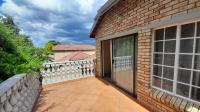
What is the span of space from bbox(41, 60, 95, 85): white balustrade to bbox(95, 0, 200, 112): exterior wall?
3.55m

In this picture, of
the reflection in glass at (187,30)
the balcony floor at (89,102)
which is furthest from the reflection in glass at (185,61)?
the balcony floor at (89,102)

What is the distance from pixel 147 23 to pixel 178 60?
131 centimetres

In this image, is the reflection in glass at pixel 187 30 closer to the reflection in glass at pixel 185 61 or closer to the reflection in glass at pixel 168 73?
the reflection in glass at pixel 185 61

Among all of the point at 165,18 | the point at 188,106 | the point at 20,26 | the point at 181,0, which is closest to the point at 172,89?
the point at 188,106

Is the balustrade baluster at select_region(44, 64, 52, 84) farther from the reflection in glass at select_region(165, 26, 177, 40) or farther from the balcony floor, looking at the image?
the reflection in glass at select_region(165, 26, 177, 40)

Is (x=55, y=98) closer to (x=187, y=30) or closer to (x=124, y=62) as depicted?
(x=124, y=62)

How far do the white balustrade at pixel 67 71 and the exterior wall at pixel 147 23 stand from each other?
3.55 meters

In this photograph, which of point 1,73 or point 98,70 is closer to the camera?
point 1,73

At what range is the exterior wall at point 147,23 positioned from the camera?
8.54ft

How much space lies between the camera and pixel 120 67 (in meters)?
5.76

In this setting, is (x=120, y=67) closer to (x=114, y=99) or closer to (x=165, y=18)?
(x=114, y=99)

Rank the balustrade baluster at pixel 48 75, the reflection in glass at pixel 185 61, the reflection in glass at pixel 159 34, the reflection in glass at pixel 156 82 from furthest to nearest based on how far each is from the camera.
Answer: the balustrade baluster at pixel 48 75 → the reflection in glass at pixel 156 82 → the reflection in glass at pixel 159 34 → the reflection in glass at pixel 185 61

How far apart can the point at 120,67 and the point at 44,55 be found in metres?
7.21

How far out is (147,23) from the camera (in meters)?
3.49
